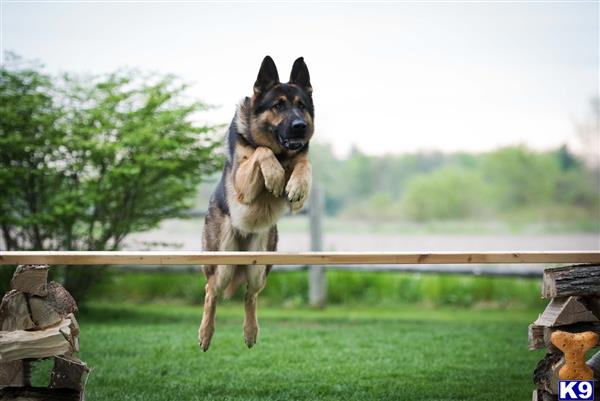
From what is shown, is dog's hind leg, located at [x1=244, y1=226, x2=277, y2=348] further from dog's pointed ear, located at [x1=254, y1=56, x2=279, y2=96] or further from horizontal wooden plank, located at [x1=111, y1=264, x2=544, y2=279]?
horizontal wooden plank, located at [x1=111, y1=264, x2=544, y2=279]

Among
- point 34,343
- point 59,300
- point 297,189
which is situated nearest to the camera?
point 34,343

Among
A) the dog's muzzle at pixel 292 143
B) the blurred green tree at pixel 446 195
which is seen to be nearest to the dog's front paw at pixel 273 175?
the dog's muzzle at pixel 292 143

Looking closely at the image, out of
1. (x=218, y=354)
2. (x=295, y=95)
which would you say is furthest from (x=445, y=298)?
(x=295, y=95)

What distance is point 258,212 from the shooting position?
4.56 m

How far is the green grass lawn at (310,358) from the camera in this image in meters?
4.92

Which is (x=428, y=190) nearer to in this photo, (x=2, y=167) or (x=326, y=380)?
(x=2, y=167)

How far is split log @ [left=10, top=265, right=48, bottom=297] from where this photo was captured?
152 inches

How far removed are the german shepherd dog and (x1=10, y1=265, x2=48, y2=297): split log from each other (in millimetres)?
1207

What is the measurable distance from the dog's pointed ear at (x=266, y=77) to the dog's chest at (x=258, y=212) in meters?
0.68

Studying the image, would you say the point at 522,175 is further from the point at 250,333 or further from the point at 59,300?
the point at 59,300

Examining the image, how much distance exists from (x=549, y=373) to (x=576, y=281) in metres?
0.57

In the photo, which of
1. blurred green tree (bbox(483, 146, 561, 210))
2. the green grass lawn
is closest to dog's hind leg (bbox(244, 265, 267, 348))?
the green grass lawn

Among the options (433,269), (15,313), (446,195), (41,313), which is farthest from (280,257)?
(446,195)

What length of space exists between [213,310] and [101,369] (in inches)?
59.6
